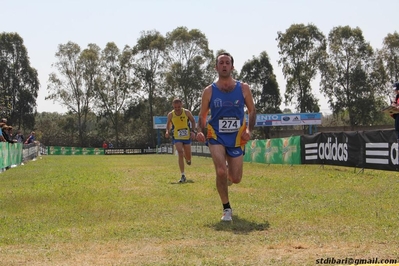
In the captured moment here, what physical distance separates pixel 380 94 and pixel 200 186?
5870 cm

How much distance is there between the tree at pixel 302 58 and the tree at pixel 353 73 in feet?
7.07

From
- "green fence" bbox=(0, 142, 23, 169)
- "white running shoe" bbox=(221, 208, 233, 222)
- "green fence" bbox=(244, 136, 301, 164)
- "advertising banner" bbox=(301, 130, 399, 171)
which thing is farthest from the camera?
"green fence" bbox=(244, 136, 301, 164)

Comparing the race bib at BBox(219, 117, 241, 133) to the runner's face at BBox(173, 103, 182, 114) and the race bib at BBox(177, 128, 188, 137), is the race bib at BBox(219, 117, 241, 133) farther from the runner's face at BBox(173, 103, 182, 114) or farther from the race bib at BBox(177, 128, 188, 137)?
the race bib at BBox(177, 128, 188, 137)

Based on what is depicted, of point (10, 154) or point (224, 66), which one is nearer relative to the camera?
point (224, 66)

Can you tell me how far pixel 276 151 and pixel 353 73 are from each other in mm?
43557

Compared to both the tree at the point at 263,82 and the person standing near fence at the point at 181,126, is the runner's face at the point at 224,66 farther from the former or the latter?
the tree at the point at 263,82

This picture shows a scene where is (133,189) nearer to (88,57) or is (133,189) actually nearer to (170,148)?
(170,148)

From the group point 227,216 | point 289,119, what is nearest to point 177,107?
point 227,216

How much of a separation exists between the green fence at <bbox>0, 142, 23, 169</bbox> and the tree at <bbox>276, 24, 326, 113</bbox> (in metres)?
45.5

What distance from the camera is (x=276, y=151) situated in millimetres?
24875

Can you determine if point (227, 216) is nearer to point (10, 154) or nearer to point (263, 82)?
point (10, 154)

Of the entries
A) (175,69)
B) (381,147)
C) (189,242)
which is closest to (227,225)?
(189,242)

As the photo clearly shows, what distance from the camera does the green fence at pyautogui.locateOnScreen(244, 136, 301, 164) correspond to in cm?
2258

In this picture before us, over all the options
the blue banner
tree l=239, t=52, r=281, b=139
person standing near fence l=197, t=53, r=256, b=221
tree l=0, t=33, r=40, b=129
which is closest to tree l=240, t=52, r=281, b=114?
tree l=239, t=52, r=281, b=139
